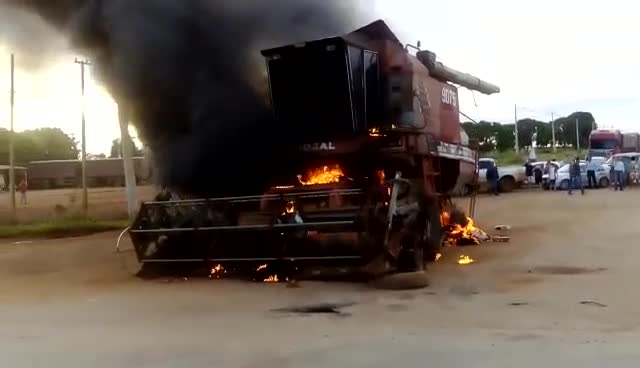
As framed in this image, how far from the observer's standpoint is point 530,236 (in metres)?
15.2

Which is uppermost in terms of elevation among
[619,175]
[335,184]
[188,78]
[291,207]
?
[188,78]

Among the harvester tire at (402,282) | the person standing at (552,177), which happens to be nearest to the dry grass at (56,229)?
the harvester tire at (402,282)

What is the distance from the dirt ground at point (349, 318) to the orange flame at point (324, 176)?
194 centimetres

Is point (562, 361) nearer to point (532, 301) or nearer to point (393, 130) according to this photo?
point (532, 301)

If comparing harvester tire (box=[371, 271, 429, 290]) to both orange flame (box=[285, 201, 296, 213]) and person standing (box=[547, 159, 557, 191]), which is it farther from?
person standing (box=[547, 159, 557, 191])

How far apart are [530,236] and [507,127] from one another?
6639 centimetres

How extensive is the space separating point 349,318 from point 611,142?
43968 millimetres

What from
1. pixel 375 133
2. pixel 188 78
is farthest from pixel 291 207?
pixel 188 78

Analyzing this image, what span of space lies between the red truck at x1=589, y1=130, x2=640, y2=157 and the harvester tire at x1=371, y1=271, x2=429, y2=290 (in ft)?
133

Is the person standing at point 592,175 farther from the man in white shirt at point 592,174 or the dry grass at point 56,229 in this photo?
the dry grass at point 56,229

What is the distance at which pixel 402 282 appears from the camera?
930cm

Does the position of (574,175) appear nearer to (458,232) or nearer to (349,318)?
(458,232)

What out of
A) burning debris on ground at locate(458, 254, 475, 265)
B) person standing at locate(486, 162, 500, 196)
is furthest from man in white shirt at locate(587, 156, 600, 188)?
burning debris on ground at locate(458, 254, 475, 265)

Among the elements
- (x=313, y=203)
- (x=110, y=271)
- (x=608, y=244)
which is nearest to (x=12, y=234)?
(x=110, y=271)
